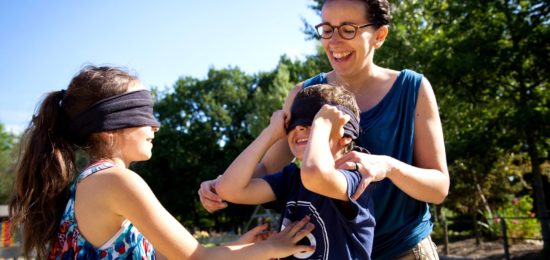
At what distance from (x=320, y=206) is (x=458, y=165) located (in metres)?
14.1

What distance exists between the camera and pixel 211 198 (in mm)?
2410

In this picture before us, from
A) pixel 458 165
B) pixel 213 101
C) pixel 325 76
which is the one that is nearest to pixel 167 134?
pixel 213 101

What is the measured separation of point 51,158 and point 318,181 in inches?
47.4

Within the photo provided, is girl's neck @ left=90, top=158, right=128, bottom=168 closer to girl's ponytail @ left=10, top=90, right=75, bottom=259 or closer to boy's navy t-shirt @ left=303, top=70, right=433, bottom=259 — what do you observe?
girl's ponytail @ left=10, top=90, right=75, bottom=259

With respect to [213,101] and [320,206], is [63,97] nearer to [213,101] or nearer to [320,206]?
[320,206]

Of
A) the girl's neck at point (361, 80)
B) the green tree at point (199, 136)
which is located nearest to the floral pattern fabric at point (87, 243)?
the girl's neck at point (361, 80)

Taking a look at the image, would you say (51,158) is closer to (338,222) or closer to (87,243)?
(87,243)

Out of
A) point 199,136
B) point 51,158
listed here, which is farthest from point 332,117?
point 199,136

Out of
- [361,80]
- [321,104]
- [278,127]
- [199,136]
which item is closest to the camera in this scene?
[321,104]

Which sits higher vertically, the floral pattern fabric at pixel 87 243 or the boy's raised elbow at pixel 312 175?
the boy's raised elbow at pixel 312 175

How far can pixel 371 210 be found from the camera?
2.27 meters

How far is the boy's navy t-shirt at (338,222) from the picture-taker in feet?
6.86

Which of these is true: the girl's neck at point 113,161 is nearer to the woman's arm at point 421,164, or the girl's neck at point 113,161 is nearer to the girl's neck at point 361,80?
the woman's arm at point 421,164

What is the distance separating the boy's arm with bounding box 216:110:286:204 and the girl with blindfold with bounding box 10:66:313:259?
216mm
